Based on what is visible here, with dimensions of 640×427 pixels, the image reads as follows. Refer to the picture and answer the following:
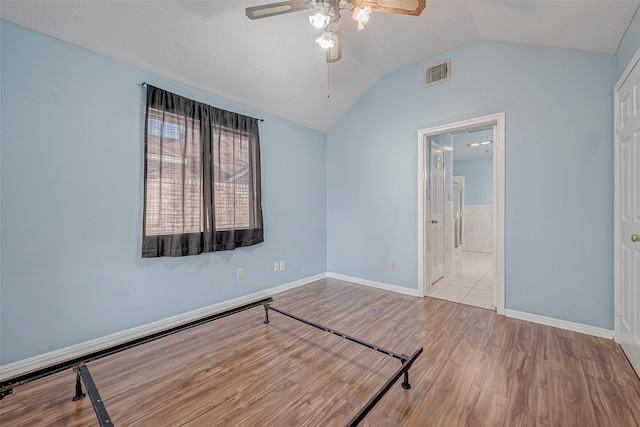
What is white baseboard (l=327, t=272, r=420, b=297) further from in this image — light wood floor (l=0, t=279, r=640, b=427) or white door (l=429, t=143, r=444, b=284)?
light wood floor (l=0, t=279, r=640, b=427)

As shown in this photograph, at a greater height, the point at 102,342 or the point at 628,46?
the point at 628,46

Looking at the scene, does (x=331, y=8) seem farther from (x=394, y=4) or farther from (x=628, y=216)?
(x=628, y=216)

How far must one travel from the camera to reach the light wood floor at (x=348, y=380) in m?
1.48

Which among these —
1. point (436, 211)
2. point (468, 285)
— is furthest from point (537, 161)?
point (468, 285)

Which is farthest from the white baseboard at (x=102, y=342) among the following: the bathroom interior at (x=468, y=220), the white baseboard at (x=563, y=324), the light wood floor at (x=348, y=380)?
the white baseboard at (x=563, y=324)

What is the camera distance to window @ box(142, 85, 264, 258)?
2479 millimetres

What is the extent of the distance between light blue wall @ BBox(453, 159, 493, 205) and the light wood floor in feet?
19.1

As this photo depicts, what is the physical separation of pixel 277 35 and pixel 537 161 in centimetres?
294

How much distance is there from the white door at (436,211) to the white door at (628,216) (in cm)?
176

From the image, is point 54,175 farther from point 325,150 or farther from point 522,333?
point 522,333

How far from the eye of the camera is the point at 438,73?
321 cm

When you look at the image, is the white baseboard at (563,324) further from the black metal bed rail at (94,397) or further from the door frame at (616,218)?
the black metal bed rail at (94,397)

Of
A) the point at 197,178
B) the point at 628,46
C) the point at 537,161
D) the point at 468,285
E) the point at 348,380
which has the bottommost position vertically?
the point at 348,380

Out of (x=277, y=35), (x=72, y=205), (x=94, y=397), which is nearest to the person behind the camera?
(x=94, y=397)
